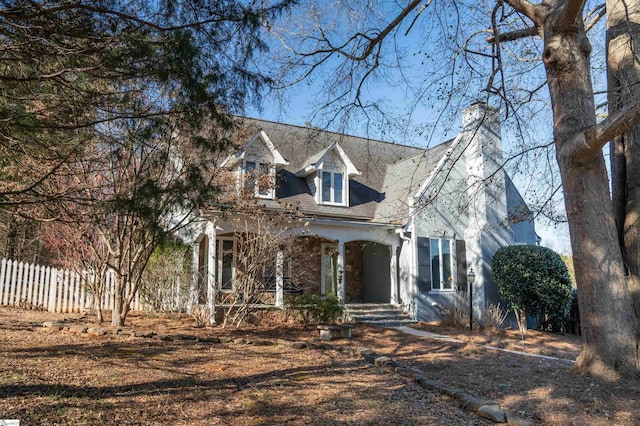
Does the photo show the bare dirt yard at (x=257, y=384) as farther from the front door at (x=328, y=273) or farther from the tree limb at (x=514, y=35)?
the front door at (x=328, y=273)

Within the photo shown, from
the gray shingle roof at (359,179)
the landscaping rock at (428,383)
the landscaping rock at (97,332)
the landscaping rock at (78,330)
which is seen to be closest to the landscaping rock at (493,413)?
the landscaping rock at (428,383)

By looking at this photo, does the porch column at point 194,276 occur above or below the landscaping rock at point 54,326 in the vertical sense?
above

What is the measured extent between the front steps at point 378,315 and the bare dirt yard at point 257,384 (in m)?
4.12

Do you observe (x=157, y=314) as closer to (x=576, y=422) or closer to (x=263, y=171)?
(x=263, y=171)

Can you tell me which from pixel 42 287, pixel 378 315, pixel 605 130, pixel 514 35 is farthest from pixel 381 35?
pixel 42 287

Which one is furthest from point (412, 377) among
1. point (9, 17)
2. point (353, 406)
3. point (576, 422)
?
point (9, 17)

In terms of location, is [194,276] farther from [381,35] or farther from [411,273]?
[381,35]

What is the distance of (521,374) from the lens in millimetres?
6371

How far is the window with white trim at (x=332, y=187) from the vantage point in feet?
47.7

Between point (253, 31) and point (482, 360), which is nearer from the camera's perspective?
point (253, 31)

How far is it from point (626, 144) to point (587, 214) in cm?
136

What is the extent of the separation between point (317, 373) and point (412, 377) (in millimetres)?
1303

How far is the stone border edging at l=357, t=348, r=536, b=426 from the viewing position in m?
4.45

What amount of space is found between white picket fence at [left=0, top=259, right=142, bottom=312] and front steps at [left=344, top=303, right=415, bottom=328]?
6.72m
